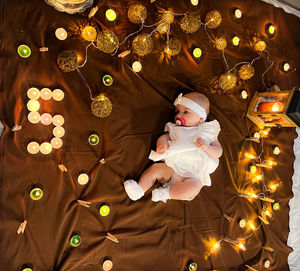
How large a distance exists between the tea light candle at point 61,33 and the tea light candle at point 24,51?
0.18 metres

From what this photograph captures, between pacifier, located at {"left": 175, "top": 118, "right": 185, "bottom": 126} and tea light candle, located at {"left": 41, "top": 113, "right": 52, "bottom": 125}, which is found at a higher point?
pacifier, located at {"left": 175, "top": 118, "right": 185, "bottom": 126}

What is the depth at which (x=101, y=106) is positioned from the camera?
142 cm

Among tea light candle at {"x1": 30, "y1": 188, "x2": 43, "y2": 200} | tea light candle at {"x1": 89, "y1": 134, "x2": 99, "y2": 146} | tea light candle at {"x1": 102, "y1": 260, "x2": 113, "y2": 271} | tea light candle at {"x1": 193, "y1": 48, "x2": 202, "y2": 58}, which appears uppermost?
tea light candle at {"x1": 193, "y1": 48, "x2": 202, "y2": 58}

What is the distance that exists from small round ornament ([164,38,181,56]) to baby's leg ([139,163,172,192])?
73cm

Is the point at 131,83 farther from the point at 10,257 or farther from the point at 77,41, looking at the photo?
the point at 10,257

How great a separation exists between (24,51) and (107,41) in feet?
1.44

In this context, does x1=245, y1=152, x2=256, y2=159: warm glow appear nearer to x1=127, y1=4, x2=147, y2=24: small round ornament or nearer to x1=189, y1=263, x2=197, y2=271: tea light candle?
x1=189, y1=263, x2=197, y2=271: tea light candle

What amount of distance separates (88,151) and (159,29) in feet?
2.97

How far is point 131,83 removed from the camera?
5.29 feet

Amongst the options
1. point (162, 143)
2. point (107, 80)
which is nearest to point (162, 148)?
point (162, 143)

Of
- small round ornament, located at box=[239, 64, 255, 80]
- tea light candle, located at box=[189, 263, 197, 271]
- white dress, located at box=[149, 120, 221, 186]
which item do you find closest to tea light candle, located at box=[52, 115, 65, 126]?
white dress, located at box=[149, 120, 221, 186]

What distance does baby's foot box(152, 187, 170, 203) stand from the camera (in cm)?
154

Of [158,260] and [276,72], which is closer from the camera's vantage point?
[158,260]

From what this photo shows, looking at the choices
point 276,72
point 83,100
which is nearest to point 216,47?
point 276,72
